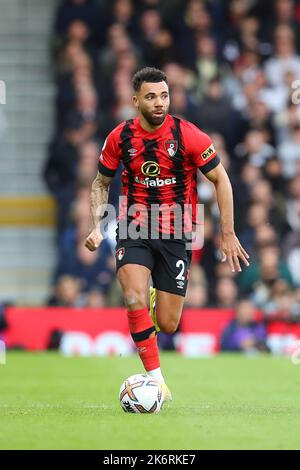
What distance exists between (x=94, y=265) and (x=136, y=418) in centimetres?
854

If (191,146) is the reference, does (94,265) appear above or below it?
below

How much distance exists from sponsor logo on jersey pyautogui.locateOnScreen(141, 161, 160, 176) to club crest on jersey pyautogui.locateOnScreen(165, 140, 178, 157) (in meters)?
0.15

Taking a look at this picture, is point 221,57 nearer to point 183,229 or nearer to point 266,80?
point 266,80

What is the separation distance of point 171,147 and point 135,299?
4.24ft

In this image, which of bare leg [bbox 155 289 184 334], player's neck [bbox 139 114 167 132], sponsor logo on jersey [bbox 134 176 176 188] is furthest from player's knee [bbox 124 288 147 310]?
player's neck [bbox 139 114 167 132]

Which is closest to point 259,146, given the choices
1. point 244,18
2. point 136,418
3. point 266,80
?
point 266,80

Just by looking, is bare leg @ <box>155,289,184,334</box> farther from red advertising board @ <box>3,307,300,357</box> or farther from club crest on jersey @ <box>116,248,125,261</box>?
red advertising board @ <box>3,307,300,357</box>

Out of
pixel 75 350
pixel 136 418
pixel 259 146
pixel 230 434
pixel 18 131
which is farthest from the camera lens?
pixel 18 131

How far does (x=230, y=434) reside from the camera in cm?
757

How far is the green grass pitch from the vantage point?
7301 mm

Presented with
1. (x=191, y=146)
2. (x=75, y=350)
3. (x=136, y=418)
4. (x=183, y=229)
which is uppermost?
(x=191, y=146)

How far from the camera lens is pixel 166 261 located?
Answer: 961 cm

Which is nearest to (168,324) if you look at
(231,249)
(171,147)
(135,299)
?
(135,299)

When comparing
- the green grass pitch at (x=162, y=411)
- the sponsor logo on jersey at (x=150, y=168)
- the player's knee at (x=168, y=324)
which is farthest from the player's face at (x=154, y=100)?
the green grass pitch at (x=162, y=411)
